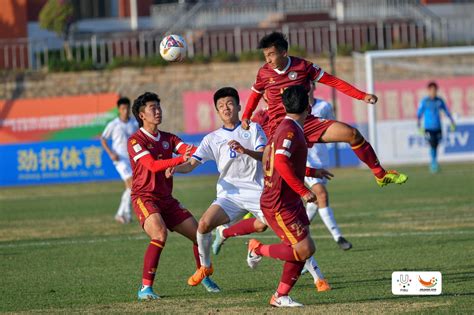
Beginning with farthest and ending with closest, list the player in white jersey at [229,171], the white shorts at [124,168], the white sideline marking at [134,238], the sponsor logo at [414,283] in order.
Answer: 1. the white shorts at [124,168]
2. the white sideline marking at [134,238]
3. the player in white jersey at [229,171]
4. the sponsor logo at [414,283]

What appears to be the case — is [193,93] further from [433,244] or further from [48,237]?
[433,244]

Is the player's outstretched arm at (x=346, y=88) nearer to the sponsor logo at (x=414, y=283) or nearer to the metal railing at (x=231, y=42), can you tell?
the sponsor logo at (x=414, y=283)

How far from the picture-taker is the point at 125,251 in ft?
51.2

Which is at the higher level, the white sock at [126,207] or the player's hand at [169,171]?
the player's hand at [169,171]

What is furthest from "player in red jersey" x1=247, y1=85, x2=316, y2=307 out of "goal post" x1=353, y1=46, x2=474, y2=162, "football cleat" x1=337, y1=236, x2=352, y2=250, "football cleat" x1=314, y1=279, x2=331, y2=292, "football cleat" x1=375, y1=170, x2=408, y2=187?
"goal post" x1=353, y1=46, x2=474, y2=162

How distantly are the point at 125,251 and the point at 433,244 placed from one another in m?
4.39

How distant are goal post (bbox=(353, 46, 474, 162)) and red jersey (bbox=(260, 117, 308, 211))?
2248cm

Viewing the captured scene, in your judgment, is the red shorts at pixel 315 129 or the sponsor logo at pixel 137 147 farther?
the red shorts at pixel 315 129

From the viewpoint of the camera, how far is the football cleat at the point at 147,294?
10977 millimetres

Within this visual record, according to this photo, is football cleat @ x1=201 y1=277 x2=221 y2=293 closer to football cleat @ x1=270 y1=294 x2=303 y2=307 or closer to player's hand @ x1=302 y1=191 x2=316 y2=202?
football cleat @ x1=270 y1=294 x2=303 y2=307

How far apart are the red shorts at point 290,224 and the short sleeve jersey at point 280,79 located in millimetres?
2391

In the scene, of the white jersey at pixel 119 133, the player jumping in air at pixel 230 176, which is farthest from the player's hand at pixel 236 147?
the white jersey at pixel 119 133

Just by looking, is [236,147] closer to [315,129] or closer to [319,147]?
[315,129]

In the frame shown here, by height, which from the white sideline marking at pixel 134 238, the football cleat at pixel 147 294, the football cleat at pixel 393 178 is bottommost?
the white sideline marking at pixel 134 238
